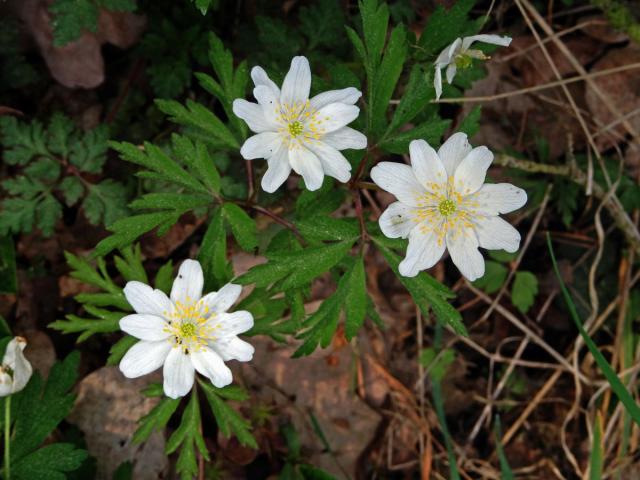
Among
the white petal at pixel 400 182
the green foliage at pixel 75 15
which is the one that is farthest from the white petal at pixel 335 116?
the green foliage at pixel 75 15

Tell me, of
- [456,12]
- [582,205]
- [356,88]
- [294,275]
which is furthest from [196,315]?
[582,205]

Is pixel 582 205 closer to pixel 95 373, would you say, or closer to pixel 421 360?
pixel 421 360

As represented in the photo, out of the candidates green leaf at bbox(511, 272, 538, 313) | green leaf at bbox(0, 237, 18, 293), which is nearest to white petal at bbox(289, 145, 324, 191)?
green leaf at bbox(0, 237, 18, 293)

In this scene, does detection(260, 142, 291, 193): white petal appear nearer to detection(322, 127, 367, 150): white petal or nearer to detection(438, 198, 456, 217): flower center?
detection(322, 127, 367, 150): white petal

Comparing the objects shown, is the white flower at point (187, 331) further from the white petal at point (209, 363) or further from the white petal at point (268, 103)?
the white petal at point (268, 103)

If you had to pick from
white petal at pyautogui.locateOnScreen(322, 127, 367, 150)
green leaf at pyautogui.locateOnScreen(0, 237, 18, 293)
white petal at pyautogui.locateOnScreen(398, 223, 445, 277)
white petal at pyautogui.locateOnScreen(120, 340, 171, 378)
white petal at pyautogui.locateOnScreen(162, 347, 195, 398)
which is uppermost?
white petal at pyautogui.locateOnScreen(322, 127, 367, 150)

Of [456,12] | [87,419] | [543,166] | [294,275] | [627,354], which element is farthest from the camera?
[627,354]

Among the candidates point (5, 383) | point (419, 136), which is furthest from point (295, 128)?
point (5, 383)
